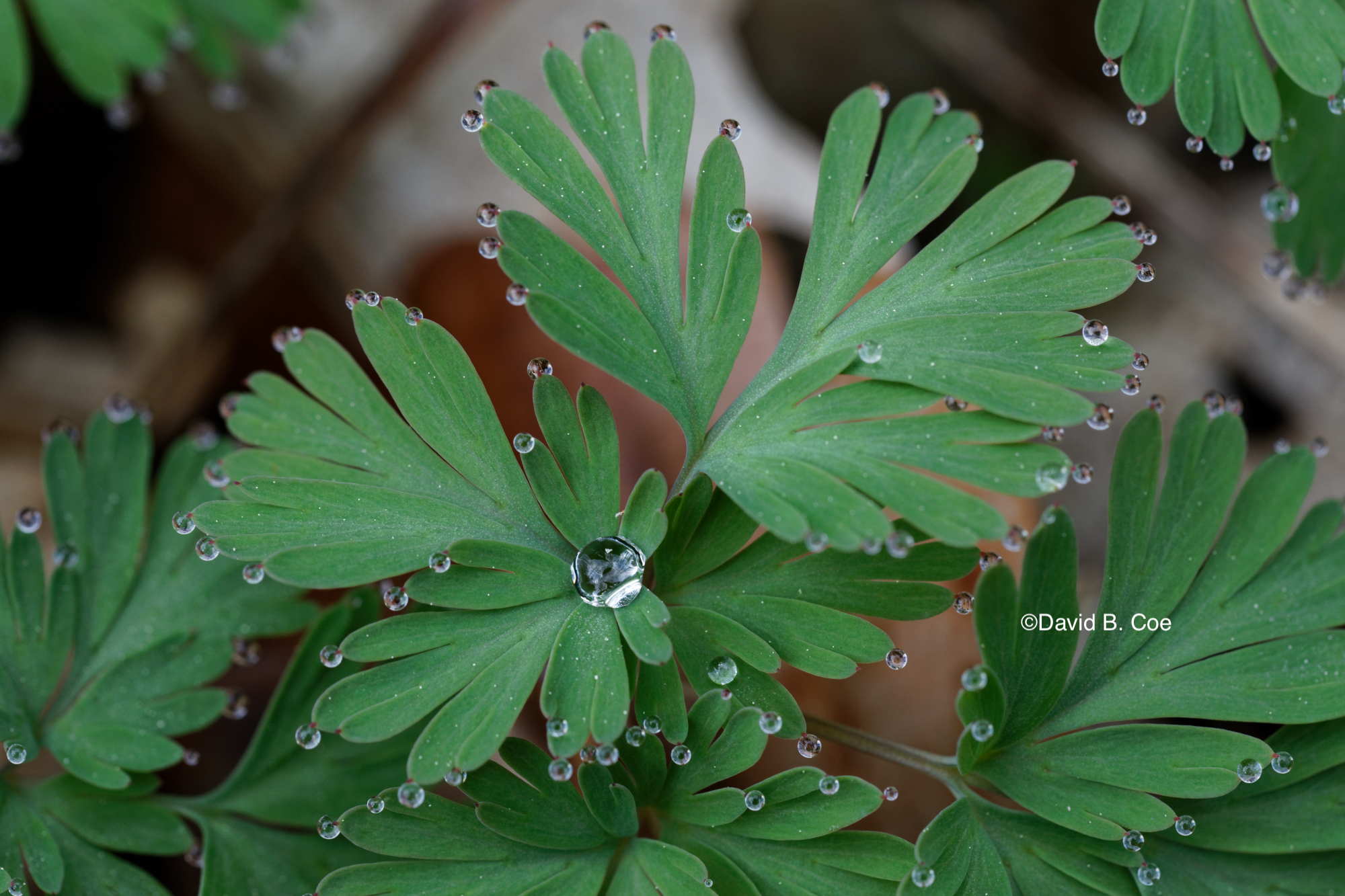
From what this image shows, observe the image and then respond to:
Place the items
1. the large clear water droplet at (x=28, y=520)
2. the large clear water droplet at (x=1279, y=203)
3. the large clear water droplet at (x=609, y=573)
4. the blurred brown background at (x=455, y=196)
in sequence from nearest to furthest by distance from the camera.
Answer: the large clear water droplet at (x=609, y=573) → the large clear water droplet at (x=28, y=520) → the large clear water droplet at (x=1279, y=203) → the blurred brown background at (x=455, y=196)

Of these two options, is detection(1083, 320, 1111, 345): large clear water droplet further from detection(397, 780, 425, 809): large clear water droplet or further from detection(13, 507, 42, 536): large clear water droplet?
detection(13, 507, 42, 536): large clear water droplet

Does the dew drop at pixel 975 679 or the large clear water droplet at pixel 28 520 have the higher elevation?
the dew drop at pixel 975 679

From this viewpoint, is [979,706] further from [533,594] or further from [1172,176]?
[1172,176]

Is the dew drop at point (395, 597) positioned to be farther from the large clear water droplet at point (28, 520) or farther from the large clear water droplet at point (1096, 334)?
the large clear water droplet at point (1096, 334)

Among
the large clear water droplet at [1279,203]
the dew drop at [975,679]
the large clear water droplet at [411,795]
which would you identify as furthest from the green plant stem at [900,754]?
the large clear water droplet at [1279,203]

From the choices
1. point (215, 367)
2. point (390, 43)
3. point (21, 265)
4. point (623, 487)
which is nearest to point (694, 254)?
point (623, 487)

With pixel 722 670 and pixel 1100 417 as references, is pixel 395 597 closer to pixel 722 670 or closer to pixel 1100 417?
pixel 722 670
